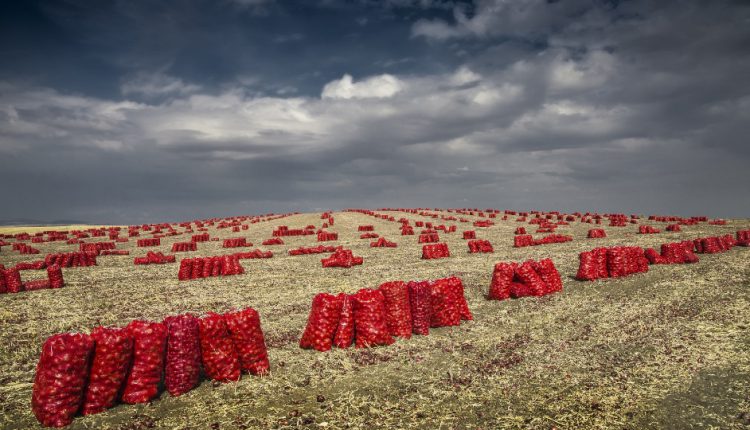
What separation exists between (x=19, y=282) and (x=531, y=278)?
71.2ft

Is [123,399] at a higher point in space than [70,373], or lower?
lower

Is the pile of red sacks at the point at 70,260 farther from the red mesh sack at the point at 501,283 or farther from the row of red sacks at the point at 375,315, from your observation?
the red mesh sack at the point at 501,283

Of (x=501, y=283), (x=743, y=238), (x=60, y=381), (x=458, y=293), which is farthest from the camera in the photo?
(x=743, y=238)

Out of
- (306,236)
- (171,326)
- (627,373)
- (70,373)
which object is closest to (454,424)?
(627,373)

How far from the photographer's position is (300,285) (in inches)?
729

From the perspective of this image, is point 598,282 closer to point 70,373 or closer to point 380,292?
point 380,292

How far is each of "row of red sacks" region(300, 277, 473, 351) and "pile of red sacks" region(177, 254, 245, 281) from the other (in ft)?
40.5

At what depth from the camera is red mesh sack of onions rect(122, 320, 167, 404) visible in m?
8.05

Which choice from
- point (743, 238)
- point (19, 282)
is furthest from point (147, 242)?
point (743, 238)

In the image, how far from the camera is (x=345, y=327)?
10.7 metres

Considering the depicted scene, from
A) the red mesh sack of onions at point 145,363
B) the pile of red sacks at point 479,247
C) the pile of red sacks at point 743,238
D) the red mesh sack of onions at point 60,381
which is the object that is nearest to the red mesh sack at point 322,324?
the red mesh sack of onions at point 145,363

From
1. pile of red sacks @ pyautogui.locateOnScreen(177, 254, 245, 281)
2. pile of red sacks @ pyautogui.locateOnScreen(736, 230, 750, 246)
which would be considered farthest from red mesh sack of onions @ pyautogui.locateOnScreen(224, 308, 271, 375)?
pile of red sacks @ pyautogui.locateOnScreen(736, 230, 750, 246)

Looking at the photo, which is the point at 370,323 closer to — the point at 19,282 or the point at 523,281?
the point at 523,281

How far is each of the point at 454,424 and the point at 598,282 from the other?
11807mm
